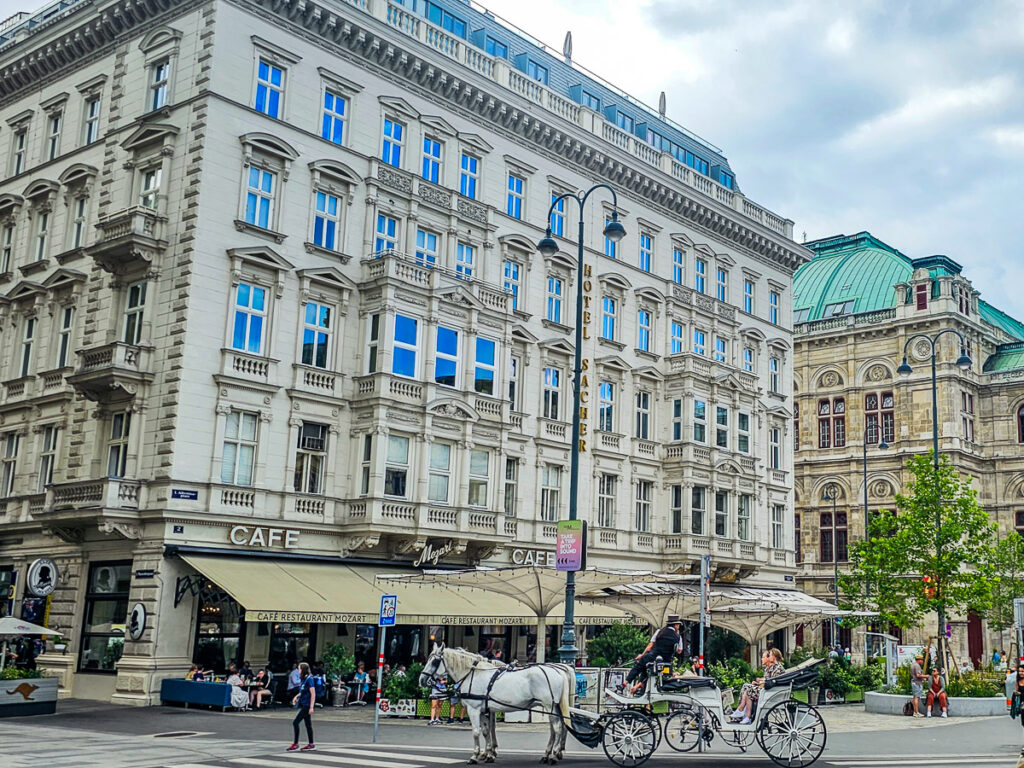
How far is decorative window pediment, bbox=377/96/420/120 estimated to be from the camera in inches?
1486

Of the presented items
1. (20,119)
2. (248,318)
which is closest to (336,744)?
(248,318)

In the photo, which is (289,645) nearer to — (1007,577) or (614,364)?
(614,364)

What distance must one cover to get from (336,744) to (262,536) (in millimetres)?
11186

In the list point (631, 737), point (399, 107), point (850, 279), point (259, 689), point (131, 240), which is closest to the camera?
point (631, 737)

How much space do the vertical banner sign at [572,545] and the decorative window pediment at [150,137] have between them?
59.0 ft

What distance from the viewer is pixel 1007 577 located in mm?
62031

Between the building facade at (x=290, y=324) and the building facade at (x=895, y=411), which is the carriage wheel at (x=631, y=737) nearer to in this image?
the building facade at (x=290, y=324)

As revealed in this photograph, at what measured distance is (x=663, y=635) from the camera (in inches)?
780

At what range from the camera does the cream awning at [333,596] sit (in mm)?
29469

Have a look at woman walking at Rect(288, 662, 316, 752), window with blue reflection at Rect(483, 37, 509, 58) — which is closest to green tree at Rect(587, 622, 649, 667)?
woman walking at Rect(288, 662, 316, 752)

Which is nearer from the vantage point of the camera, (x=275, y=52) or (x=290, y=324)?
(x=290, y=324)

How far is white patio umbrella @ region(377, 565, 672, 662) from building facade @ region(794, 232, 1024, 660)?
41.1 metres

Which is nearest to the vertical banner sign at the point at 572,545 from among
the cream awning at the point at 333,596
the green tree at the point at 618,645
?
the cream awning at the point at 333,596

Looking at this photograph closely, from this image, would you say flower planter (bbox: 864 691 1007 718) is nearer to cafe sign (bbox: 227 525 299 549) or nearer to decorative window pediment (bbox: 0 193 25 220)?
cafe sign (bbox: 227 525 299 549)
